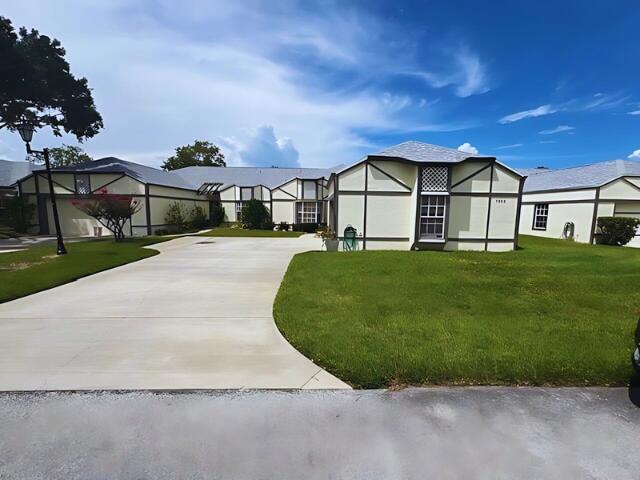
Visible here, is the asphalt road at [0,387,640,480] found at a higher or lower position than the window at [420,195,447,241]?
lower

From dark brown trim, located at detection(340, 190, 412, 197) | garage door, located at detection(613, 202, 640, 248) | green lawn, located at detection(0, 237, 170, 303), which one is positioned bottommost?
green lawn, located at detection(0, 237, 170, 303)

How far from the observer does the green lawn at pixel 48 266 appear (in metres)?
7.00

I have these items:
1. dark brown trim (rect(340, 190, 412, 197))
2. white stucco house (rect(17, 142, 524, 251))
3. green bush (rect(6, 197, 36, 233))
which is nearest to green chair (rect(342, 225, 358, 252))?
white stucco house (rect(17, 142, 524, 251))

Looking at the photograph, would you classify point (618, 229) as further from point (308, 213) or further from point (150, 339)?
point (150, 339)

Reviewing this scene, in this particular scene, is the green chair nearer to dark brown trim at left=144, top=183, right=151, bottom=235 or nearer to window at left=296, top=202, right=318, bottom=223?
window at left=296, top=202, right=318, bottom=223

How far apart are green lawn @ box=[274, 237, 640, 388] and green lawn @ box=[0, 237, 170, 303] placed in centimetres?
564

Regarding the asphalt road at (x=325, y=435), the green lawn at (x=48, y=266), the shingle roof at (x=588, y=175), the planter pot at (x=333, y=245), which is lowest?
the asphalt road at (x=325, y=435)

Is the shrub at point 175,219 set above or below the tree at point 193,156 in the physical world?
below

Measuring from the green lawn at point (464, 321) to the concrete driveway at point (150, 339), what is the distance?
1.71 ft

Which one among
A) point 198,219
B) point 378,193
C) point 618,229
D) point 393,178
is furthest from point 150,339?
point 198,219

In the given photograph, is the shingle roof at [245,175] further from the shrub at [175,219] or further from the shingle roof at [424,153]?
the shingle roof at [424,153]

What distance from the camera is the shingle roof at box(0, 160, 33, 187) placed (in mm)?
25497

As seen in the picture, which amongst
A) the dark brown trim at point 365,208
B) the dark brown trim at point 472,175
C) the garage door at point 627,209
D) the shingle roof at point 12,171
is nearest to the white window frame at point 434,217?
the dark brown trim at point 472,175

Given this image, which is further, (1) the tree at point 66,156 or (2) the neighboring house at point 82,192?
(1) the tree at point 66,156
